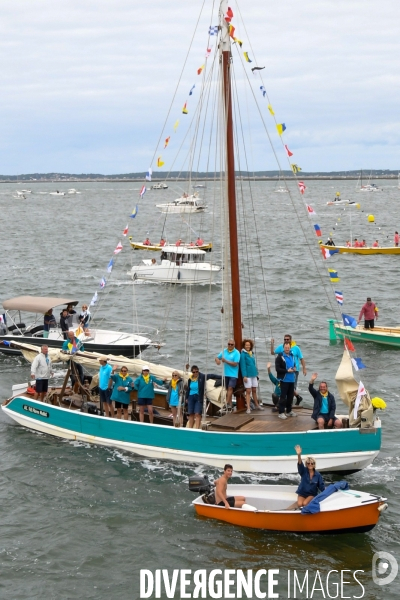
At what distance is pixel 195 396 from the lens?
18.9 m

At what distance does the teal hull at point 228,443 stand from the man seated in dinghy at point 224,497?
1.63 meters

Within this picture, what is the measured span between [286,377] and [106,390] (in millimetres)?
4611

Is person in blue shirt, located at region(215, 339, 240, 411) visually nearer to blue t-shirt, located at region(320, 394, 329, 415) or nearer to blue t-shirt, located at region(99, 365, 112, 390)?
blue t-shirt, located at region(320, 394, 329, 415)

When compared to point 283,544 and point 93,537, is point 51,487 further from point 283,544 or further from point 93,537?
point 283,544

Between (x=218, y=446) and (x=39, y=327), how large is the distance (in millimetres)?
14872

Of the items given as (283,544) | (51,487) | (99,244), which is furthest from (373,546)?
(99,244)

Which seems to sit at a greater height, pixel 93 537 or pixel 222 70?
pixel 222 70

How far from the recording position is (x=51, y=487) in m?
18.5

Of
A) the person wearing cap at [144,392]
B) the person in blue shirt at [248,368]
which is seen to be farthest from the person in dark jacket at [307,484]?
the person wearing cap at [144,392]

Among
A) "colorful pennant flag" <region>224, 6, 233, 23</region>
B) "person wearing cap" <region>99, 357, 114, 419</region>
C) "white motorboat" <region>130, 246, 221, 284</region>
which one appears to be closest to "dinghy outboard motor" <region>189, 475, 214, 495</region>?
"person wearing cap" <region>99, 357, 114, 419</region>

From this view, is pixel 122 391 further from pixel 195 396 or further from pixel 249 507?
pixel 249 507

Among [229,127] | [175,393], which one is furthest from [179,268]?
[229,127]

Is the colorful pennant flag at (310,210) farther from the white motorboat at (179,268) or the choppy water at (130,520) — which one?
the white motorboat at (179,268)

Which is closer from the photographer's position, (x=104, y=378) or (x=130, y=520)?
(x=130, y=520)
